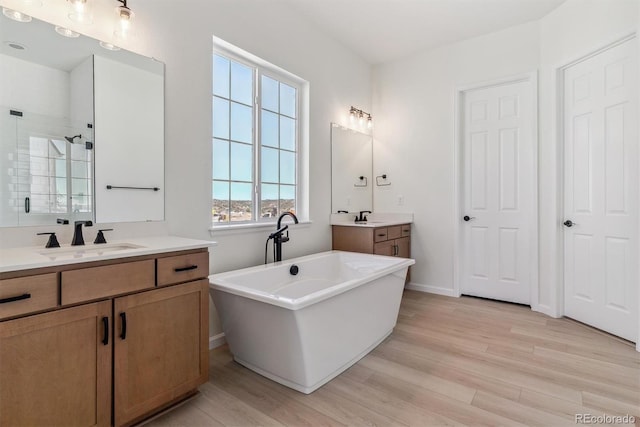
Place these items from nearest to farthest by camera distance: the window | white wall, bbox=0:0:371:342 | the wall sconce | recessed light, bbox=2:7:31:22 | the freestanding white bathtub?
1. recessed light, bbox=2:7:31:22
2. the freestanding white bathtub
3. white wall, bbox=0:0:371:342
4. the window
5. the wall sconce

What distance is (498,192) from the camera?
3545mm

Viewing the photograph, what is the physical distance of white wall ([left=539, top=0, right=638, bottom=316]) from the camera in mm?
2831

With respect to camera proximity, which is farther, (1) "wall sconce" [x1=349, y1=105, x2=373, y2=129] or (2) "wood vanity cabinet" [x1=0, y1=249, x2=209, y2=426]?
(1) "wall sconce" [x1=349, y1=105, x2=373, y2=129]

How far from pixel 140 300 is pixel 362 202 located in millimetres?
3036

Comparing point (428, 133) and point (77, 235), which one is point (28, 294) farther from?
point (428, 133)

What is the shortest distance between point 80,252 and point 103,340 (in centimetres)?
45

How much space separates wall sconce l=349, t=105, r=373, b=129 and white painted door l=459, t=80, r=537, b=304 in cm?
114

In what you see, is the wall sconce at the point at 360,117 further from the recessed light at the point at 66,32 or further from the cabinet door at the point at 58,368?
the cabinet door at the point at 58,368

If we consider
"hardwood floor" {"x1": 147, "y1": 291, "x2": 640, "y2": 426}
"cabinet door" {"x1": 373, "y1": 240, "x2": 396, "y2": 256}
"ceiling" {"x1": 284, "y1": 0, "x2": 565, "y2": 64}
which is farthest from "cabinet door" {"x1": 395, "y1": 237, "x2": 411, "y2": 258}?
"ceiling" {"x1": 284, "y1": 0, "x2": 565, "y2": 64}

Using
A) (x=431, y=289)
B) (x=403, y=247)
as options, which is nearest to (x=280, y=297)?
(x=403, y=247)

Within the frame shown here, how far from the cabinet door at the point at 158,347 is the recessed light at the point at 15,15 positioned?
1.45 m

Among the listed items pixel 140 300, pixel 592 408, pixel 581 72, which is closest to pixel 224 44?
pixel 140 300

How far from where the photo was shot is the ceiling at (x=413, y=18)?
9.84 ft

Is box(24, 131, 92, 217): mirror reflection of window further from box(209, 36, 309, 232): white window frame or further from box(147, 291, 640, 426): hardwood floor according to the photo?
box(147, 291, 640, 426): hardwood floor
